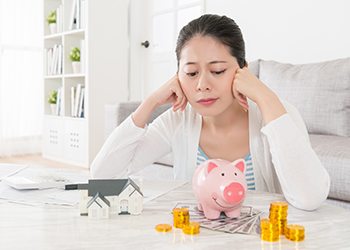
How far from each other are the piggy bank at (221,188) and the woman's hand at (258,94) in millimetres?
248

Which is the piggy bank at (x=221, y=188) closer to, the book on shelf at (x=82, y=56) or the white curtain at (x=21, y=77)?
the book on shelf at (x=82, y=56)

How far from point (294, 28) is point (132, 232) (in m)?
2.56

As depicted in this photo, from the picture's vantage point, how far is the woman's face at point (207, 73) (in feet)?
2.89

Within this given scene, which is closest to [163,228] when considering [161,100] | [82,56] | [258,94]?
[258,94]

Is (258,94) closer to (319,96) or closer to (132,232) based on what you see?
(132,232)

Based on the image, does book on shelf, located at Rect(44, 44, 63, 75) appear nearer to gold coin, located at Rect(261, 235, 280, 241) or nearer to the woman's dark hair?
the woman's dark hair

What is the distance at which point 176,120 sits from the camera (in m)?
1.15

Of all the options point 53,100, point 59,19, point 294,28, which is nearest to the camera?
point 294,28

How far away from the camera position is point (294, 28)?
2.70m

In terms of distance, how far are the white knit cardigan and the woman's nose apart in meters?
0.18

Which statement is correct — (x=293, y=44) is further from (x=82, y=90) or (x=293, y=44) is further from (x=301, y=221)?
(x=301, y=221)

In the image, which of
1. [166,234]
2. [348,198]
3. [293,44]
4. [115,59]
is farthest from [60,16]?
[166,234]

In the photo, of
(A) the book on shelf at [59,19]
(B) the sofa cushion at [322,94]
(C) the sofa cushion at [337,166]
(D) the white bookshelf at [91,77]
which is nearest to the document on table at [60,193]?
(C) the sofa cushion at [337,166]

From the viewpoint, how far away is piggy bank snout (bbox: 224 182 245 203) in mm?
607
